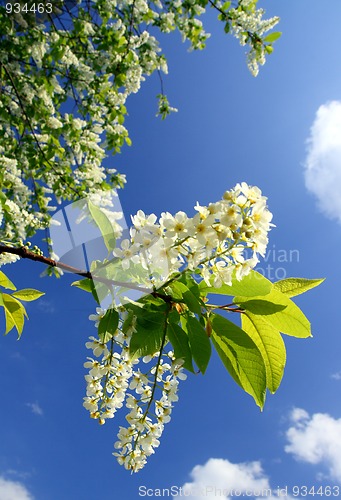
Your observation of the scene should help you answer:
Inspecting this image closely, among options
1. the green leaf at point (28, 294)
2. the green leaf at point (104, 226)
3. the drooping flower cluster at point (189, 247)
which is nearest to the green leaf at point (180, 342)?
the drooping flower cluster at point (189, 247)

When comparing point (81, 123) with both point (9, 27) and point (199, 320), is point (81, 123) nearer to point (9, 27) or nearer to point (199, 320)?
point (9, 27)

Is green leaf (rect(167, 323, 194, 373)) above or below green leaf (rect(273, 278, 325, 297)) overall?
below

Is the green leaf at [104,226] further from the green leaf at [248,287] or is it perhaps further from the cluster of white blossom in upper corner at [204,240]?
the green leaf at [248,287]

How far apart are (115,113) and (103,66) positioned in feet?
1.86

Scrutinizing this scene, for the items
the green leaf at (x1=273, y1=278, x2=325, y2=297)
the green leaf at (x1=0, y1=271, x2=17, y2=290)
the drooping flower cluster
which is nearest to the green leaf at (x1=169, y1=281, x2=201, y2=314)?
the drooping flower cluster

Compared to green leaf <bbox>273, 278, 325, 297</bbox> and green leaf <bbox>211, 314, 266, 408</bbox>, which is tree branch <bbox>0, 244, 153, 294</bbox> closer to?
green leaf <bbox>211, 314, 266, 408</bbox>

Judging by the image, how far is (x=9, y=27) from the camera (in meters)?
4.35

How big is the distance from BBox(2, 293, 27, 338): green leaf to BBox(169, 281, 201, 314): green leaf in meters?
0.49

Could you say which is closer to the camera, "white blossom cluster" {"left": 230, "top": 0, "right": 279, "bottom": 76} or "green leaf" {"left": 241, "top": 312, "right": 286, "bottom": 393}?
"green leaf" {"left": 241, "top": 312, "right": 286, "bottom": 393}

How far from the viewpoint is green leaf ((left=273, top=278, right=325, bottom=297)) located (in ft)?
3.17

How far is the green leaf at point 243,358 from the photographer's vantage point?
86 centimetres

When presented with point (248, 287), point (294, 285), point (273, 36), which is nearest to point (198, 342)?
point (248, 287)

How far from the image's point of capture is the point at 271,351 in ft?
3.05

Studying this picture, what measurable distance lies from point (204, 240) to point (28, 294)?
0.58 metres
